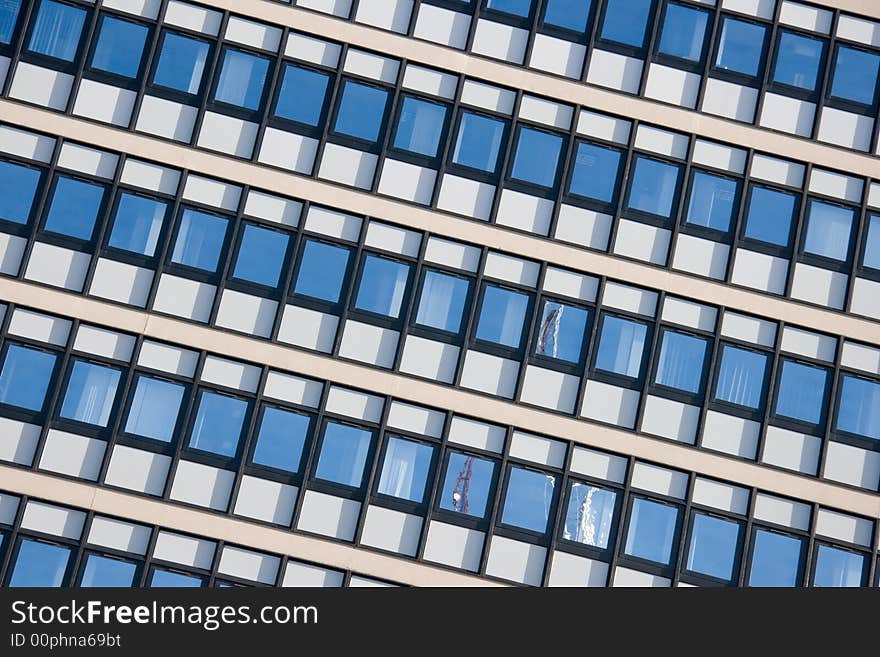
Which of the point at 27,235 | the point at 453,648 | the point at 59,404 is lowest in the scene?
the point at 453,648

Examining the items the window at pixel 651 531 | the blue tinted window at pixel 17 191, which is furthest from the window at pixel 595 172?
the blue tinted window at pixel 17 191

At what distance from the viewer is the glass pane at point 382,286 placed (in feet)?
80.9

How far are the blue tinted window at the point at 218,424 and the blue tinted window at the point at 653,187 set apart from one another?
871cm

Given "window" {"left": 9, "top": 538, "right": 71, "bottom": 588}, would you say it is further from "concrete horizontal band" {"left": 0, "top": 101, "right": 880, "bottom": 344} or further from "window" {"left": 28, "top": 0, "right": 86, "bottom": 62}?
"window" {"left": 28, "top": 0, "right": 86, "bottom": 62}

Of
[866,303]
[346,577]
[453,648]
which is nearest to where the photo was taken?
[453,648]

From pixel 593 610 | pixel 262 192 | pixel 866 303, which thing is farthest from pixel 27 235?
pixel 866 303

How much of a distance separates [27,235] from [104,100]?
3001 millimetres

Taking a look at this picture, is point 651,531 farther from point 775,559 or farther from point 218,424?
point 218,424

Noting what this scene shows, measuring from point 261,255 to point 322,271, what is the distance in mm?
1209

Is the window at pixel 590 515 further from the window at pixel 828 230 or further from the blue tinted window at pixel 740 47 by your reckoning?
the blue tinted window at pixel 740 47

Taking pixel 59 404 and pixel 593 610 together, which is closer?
pixel 593 610

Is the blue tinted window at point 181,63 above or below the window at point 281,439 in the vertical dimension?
above

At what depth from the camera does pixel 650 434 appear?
24.6m

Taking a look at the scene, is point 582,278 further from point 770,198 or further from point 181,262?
point 181,262
